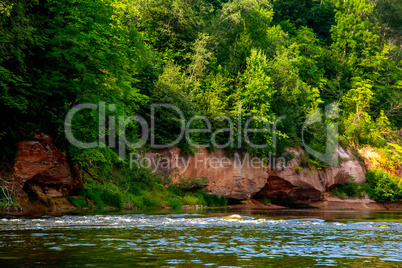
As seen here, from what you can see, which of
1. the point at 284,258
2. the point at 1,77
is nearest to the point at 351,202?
the point at 1,77

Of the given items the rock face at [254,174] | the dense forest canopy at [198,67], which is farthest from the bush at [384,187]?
the dense forest canopy at [198,67]

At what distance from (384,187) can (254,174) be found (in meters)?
15.6

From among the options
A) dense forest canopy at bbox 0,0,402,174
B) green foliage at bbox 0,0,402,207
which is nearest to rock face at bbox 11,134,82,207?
green foliage at bbox 0,0,402,207

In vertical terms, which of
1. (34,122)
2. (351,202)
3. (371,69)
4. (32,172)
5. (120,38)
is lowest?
(351,202)

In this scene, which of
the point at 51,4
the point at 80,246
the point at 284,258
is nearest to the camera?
the point at 284,258

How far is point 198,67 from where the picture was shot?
4325 cm

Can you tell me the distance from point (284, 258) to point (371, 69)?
59.3 m

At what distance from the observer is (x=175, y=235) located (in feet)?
42.2

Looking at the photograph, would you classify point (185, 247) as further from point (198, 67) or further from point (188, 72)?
point (198, 67)

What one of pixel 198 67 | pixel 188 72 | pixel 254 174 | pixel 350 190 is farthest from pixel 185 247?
pixel 350 190

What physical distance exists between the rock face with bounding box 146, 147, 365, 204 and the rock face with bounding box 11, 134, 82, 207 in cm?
1167

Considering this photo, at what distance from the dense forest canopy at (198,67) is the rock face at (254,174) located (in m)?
1.39

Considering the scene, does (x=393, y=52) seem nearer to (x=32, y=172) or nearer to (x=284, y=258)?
(x=32, y=172)

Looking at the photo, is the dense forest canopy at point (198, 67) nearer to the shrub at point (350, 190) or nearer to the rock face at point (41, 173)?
the rock face at point (41, 173)
